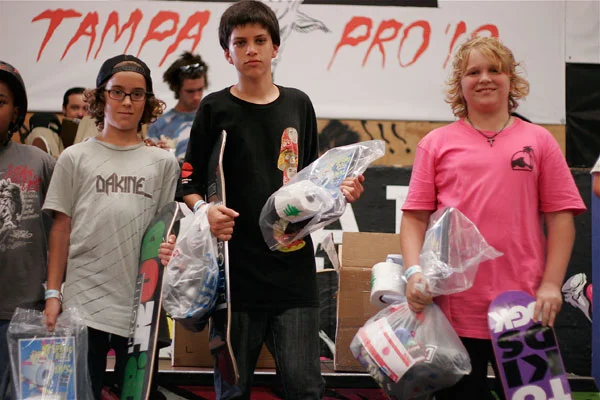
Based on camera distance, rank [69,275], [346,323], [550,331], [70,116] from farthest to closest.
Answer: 1. [70,116]
2. [346,323]
3. [69,275]
4. [550,331]

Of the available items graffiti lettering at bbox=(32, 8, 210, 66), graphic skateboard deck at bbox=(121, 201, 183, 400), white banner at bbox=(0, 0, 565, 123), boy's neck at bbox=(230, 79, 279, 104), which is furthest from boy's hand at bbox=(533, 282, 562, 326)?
graffiti lettering at bbox=(32, 8, 210, 66)

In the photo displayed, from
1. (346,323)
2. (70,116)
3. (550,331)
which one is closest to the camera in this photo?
(550,331)

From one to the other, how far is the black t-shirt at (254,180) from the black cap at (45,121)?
110 inches

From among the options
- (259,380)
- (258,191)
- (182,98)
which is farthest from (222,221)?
(182,98)

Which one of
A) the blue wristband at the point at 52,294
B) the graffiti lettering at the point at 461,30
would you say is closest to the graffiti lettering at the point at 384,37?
the graffiti lettering at the point at 461,30

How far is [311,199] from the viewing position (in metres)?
1.75

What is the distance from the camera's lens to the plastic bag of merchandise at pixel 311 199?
5.76 feet

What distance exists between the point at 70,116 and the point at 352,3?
1952 millimetres

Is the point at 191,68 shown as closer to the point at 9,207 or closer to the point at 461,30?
the point at 461,30

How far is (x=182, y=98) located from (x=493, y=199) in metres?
2.99

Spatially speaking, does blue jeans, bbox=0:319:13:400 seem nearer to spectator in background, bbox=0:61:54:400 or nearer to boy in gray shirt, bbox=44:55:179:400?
spectator in background, bbox=0:61:54:400

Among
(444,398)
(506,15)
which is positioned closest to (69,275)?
(444,398)

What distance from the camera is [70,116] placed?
14.4 feet

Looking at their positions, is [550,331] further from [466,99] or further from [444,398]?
[466,99]
